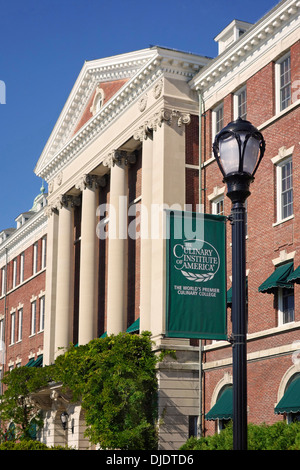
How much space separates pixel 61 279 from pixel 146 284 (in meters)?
11.2

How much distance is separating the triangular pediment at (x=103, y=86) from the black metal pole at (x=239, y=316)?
2380 cm

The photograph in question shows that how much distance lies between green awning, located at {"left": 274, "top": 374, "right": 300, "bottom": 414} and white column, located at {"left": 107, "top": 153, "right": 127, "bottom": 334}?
38.8 feet

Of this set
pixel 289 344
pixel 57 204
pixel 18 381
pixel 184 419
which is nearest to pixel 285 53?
pixel 289 344

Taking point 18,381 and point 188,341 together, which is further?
point 18,381

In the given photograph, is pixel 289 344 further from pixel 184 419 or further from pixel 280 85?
pixel 280 85

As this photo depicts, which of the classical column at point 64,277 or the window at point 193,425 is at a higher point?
the classical column at point 64,277

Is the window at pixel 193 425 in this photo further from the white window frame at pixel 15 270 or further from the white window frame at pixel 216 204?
the white window frame at pixel 15 270

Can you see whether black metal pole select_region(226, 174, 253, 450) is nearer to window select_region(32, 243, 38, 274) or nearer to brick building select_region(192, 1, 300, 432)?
brick building select_region(192, 1, 300, 432)

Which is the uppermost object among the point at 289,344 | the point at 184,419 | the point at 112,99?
the point at 112,99

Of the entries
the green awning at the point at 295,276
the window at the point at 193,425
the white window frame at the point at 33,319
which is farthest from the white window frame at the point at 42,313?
the green awning at the point at 295,276

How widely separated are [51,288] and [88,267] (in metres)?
6.01

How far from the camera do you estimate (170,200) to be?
32.7 metres

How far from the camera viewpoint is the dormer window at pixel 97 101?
40.6 meters

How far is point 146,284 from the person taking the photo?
33.2 meters
